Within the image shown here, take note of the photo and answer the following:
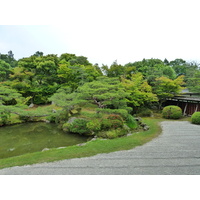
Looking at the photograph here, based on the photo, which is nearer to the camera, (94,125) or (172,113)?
(94,125)

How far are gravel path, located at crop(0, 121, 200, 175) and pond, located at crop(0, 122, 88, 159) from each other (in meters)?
2.26

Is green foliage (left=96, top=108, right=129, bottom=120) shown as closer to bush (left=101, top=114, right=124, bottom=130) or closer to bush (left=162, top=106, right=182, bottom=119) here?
bush (left=101, top=114, right=124, bottom=130)

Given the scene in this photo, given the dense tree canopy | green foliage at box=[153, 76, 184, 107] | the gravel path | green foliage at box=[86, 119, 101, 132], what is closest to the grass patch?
the gravel path

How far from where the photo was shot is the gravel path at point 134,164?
3287 millimetres

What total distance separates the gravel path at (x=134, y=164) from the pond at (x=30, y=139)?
2.26 meters

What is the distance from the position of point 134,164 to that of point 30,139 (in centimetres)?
561

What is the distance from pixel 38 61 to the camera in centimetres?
1511

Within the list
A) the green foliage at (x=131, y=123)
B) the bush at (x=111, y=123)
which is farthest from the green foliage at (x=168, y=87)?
the bush at (x=111, y=123)

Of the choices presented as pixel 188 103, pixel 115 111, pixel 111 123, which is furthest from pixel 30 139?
pixel 188 103

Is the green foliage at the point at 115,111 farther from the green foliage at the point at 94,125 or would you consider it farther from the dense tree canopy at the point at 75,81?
the dense tree canopy at the point at 75,81

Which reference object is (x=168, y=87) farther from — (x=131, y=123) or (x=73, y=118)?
(x=73, y=118)

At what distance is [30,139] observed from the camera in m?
6.73

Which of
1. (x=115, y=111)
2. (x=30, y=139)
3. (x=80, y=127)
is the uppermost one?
(x=115, y=111)

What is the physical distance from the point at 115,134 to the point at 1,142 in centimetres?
573
